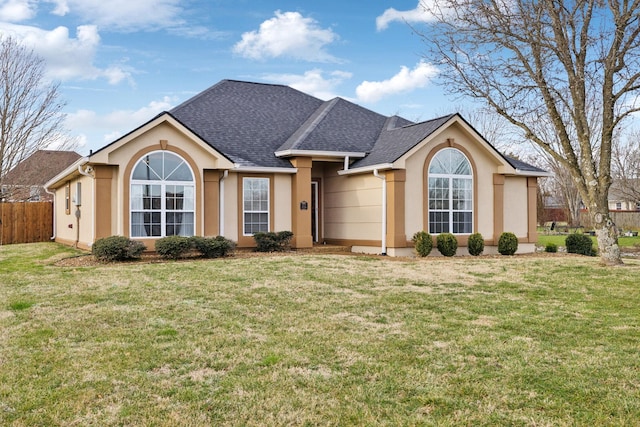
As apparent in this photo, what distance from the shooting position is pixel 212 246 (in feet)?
48.6

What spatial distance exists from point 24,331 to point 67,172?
1264cm

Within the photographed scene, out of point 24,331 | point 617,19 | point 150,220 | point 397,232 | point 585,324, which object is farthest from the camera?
point 397,232

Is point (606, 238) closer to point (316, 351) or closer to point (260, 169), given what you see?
point (260, 169)

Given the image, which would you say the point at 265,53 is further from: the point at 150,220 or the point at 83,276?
the point at 83,276

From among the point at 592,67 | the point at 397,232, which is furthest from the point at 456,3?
the point at 397,232

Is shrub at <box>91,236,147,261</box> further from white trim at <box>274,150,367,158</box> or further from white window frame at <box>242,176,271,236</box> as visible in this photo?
white trim at <box>274,150,367,158</box>

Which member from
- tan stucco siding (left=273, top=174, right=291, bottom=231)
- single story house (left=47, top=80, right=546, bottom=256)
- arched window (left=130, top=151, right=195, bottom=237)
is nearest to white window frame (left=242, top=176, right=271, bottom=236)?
single story house (left=47, top=80, right=546, bottom=256)

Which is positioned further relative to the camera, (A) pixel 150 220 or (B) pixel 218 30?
(B) pixel 218 30

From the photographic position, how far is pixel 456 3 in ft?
46.1

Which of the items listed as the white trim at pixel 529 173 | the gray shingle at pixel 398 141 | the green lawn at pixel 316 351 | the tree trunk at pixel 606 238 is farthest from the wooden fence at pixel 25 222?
the tree trunk at pixel 606 238

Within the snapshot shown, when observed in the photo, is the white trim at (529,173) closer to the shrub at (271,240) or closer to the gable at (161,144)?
the shrub at (271,240)

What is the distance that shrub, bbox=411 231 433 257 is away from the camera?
53.8ft

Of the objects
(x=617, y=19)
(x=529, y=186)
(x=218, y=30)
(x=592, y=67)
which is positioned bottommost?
(x=529, y=186)

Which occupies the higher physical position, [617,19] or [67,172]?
[617,19]
